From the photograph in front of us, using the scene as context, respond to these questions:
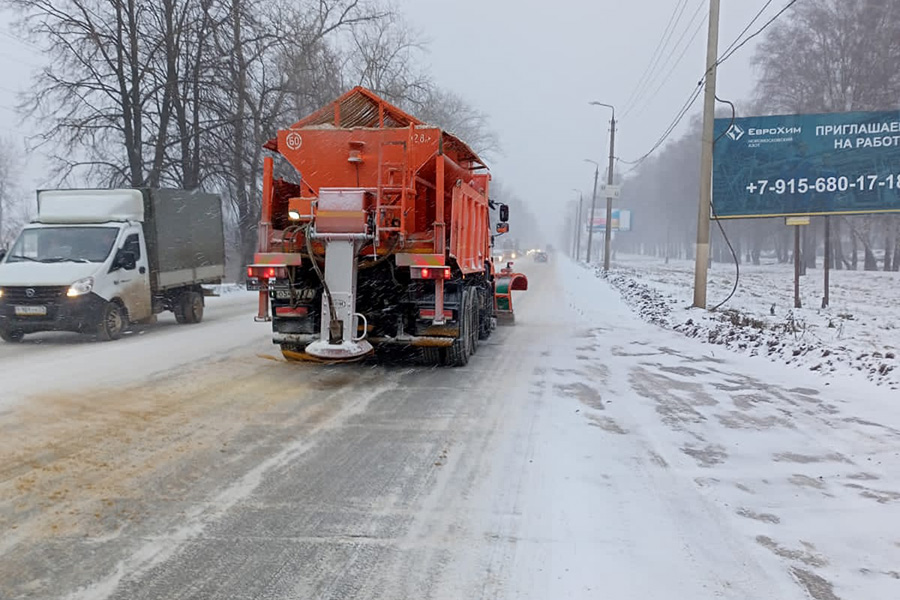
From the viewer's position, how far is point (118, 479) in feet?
15.4

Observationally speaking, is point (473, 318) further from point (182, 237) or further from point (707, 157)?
point (707, 157)

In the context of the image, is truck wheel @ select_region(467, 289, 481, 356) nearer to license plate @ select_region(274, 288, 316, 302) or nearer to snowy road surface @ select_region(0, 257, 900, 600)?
snowy road surface @ select_region(0, 257, 900, 600)

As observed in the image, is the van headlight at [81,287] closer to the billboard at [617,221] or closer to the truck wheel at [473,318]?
the truck wheel at [473,318]

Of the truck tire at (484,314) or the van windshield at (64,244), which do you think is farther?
the truck tire at (484,314)

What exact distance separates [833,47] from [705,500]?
41.1 m

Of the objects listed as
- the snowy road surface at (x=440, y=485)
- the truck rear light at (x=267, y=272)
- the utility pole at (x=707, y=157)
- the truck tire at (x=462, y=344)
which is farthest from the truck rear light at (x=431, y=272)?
the utility pole at (x=707, y=157)

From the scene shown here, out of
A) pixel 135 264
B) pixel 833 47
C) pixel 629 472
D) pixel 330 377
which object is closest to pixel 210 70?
pixel 135 264

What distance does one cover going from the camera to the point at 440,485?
4738 mm

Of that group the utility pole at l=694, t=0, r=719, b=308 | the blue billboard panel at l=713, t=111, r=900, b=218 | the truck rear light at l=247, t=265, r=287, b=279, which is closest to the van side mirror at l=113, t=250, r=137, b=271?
the truck rear light at l=247, t=265, r=287, b=279

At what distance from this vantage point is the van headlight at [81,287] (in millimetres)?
10773

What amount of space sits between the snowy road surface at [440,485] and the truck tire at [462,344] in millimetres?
412

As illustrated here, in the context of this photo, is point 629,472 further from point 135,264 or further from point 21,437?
point 135,264

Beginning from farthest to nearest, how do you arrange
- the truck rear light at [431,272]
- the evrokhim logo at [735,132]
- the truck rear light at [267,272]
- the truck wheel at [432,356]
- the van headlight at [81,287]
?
the evrokhim logo at [735,132]
the van headlight at [81,287]
the truck wheel at [432,356]
the truck rear light at [267,272]
the truck rear light at [431,272]

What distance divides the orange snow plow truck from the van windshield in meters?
4.50
